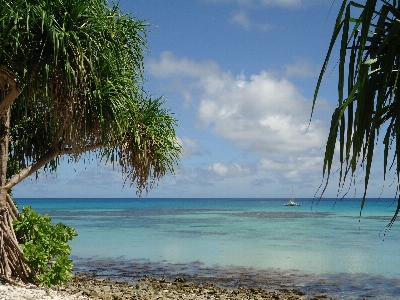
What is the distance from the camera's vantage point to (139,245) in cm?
1873

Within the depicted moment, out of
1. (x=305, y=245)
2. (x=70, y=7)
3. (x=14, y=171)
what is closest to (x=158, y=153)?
(x=14, y=171)

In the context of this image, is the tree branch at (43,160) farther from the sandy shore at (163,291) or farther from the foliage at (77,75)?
the sandy shore at (163,291)

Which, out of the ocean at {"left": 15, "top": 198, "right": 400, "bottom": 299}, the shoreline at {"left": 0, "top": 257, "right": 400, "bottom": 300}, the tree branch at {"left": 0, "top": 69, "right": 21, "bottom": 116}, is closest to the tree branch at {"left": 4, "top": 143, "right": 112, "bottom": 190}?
the tree branch at {"left": 0, "top": 69, "right": 21, "bottom": 116}

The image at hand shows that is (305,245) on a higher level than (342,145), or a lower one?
lower

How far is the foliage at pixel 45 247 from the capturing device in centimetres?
613

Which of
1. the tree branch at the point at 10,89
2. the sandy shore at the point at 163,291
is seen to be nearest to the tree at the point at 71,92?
the tree branch at the point at 10,89

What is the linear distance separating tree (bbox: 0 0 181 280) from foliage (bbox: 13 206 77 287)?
0.56 ft

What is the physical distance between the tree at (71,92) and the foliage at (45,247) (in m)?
0.17

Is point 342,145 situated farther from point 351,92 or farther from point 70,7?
point 70,7

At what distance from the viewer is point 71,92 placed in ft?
18.5

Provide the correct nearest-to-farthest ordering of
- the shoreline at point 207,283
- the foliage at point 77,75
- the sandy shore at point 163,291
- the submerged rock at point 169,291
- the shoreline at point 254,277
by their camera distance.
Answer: the foliage at point 77,75 < the sandy shore at point 163,291 < the submerged rock at point 169,291 < the shoreline at point 207,283 < the shoreline at point 254,277

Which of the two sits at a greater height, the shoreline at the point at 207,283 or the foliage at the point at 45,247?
the foliage at the point at 45,247

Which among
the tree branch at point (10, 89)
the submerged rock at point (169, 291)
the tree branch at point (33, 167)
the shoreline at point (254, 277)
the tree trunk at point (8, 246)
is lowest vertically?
the shoreline at point (254, 277)

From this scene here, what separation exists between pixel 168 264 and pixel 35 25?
31.3 feet
